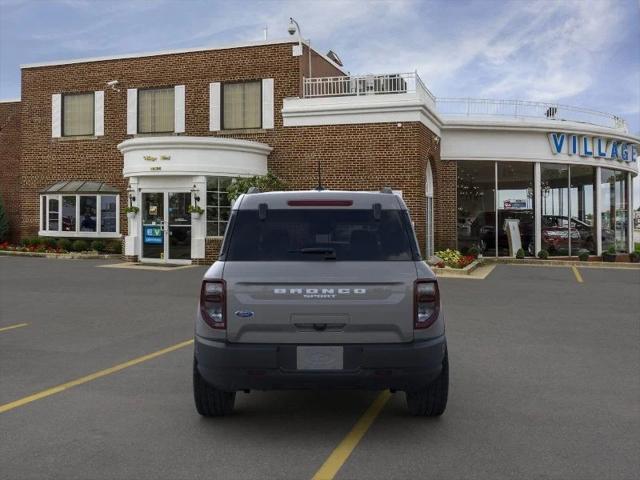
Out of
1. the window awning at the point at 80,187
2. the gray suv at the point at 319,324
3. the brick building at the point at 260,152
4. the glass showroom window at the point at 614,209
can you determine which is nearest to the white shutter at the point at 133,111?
the brick building at the point at 260,152

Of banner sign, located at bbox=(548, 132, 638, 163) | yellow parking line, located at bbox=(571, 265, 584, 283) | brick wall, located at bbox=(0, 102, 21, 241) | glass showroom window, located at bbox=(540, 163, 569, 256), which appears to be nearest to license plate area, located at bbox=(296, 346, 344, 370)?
yellow parking line, located at bbox=(571, 265, 584, 283)

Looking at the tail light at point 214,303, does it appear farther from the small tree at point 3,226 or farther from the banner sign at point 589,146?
the small tree at point 3,226

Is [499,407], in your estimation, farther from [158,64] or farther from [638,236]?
[638,236]

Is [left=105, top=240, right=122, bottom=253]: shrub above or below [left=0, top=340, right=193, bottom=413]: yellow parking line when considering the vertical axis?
above

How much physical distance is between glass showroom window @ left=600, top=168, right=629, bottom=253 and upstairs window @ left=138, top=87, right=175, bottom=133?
17.5 metres

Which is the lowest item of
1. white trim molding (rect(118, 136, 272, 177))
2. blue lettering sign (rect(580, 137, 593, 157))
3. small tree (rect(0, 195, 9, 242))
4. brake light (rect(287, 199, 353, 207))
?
brake light (rect(287, 199, 353, 207))

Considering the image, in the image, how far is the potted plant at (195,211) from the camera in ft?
65.0

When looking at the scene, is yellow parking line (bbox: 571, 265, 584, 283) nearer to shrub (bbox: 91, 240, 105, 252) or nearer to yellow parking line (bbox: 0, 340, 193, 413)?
yellow parking line (bbox: 0, 340, 193, 413)

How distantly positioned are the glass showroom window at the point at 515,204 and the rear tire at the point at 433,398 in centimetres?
1984

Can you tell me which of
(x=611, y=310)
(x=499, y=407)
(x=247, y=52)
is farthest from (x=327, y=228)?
(x=247, y=52)

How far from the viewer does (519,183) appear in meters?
24.3

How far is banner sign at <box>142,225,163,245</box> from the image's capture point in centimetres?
2081

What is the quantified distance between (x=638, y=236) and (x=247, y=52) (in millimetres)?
47336

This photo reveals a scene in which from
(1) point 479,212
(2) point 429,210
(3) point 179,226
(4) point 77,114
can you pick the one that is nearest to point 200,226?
(3) point 179,226
